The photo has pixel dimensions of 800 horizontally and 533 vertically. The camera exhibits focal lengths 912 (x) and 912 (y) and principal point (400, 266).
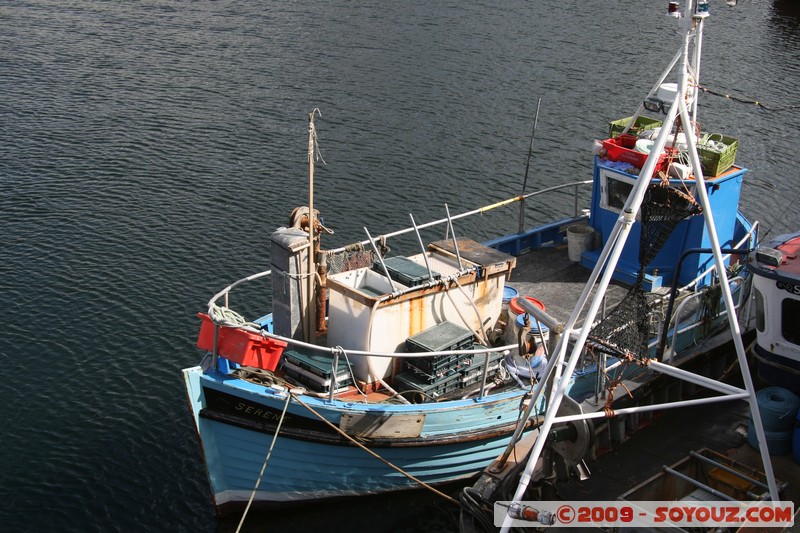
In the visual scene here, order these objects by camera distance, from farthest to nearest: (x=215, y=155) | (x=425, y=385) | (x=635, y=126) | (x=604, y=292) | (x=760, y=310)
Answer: (x=215, y=155) → (x=635, y=126) → (x=425, y=385) → (x=760, y=310) → (x=604, y=292)

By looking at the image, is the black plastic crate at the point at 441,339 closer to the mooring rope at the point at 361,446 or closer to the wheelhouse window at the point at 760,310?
the mooring rope at the point at 361,446

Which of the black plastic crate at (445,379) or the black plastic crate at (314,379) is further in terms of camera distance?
the black plastic crate at (445,379)

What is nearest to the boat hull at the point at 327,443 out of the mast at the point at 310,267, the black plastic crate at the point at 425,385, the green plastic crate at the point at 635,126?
the black plastic crate at the point at 425,385

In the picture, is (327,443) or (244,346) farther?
(327,443)

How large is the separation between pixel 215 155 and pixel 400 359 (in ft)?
58.9

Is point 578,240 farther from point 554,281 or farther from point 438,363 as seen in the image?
point 438,363

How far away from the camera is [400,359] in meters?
16.6

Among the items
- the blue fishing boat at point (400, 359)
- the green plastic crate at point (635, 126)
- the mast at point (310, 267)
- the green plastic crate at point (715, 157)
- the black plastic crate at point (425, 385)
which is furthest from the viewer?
the green plastic crate at point (635, 126)

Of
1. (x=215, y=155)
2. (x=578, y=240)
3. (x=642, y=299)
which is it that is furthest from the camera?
(x=215, y=155)

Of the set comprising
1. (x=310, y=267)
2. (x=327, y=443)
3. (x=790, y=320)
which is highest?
(x=310, y=267)

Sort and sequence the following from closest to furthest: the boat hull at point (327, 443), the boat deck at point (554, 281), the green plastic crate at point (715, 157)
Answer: the boat hull at point (327, 443)
the green plastic crate at point (715, 157)
the boat deck at point (554, 281)

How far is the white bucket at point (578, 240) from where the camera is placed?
20.2 meters

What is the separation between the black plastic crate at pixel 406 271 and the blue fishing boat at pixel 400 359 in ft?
0.12

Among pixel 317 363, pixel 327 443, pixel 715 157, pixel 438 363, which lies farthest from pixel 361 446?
pixel 715 157
